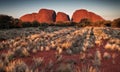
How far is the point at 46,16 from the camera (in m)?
149

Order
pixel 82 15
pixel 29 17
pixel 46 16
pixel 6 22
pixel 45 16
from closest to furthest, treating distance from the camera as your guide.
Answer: pixel 6 22, pixel 46 16, pixel 45 16, pixel 82 15, pixel 29 17

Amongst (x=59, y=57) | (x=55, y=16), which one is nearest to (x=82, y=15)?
(x=55, y=16)

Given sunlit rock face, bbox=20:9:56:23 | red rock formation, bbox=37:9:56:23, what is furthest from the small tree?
red rock formation, bbox=37:9:56:23

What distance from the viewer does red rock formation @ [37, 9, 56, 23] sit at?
487 feet

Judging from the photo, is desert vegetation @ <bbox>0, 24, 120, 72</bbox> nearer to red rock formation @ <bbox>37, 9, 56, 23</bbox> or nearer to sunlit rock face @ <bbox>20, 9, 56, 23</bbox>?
sunlit rock face @ <bbox>20, 9, 56, 23</bbox>

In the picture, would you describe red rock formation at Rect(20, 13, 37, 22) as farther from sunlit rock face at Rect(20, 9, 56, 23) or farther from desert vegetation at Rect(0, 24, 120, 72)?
desert vegetation at Rect(0, 24, 120, 72)

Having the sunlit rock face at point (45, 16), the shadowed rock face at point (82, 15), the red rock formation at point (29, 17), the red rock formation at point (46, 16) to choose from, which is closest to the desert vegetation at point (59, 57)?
the sunlit rock face at point (45, 16)

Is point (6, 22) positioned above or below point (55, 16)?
above

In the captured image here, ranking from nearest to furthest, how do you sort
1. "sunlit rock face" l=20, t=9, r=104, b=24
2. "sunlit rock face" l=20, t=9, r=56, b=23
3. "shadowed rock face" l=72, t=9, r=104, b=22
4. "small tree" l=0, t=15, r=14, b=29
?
"small tree" l=0, t=15, r=14, b=29 < "sunlit rock face" l=20, t=9, r=56, b=23 < "sunlit rock face" l=20, t=9, r=104, b=24 < "shadowed rock face" l=72, t=9, r=104, b=22

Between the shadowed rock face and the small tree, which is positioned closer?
the small tree

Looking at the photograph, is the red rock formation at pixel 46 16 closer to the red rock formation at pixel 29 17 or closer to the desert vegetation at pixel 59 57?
the red rock formation at pixel 29 17

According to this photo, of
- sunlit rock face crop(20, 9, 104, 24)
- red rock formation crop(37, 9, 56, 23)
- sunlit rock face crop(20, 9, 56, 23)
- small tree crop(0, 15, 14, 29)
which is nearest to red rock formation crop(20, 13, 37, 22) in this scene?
sunlit rock face crop(20, 9, 104, 24)

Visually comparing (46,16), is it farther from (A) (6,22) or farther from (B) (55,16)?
(A) (6,22)

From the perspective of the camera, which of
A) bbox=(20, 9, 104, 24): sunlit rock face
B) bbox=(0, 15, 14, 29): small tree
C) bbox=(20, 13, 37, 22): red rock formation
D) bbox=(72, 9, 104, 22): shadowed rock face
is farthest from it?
bbox=(20, 13, 37, 22): red rock formation
